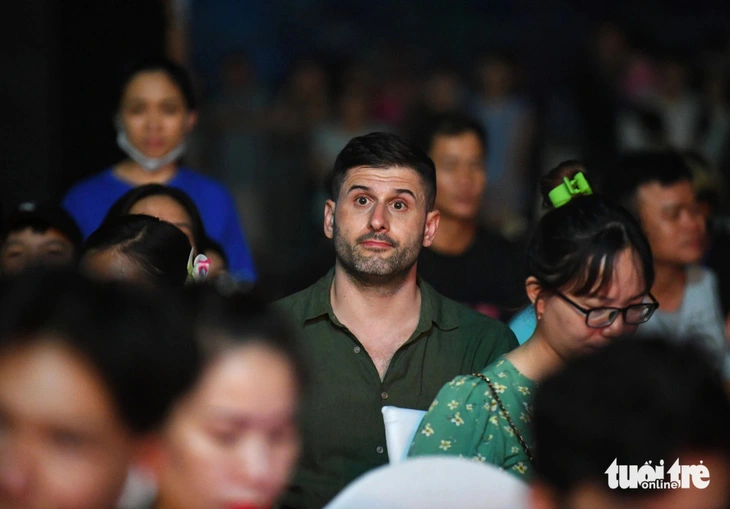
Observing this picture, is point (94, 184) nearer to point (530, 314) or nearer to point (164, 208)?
point (164, 208)

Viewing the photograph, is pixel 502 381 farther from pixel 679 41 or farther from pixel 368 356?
pixel 679 41

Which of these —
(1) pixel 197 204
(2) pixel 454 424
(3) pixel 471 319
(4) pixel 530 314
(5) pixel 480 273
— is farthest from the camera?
(5) pixel 480 273

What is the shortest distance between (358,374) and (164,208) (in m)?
0.95

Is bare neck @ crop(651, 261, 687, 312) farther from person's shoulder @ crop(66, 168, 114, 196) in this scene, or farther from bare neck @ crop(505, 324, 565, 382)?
person's shoulder @ crop(66, 168, 114, 196)

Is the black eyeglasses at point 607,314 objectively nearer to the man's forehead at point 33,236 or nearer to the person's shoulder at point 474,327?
the person's shoulder at point 474,327

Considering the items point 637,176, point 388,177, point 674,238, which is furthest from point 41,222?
point 674,238

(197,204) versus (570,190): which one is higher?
(197,204)

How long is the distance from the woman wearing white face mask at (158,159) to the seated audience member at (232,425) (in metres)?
2.65

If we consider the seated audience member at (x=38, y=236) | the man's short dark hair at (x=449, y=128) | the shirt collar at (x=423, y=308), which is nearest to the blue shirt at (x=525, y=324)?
the shirt collar at (x=423, y=308)

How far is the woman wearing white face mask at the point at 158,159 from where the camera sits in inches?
176

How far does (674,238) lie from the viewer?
423 centimetres

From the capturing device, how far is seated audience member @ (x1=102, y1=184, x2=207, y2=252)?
3746 mm

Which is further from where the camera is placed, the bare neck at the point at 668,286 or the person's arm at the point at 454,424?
the bare neck at the point at 668,286

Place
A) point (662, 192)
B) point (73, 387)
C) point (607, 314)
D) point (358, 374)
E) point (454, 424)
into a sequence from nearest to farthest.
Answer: point (73, 387), point (454, 424), point (607, 314), point (358, 374), point (662, 192)
